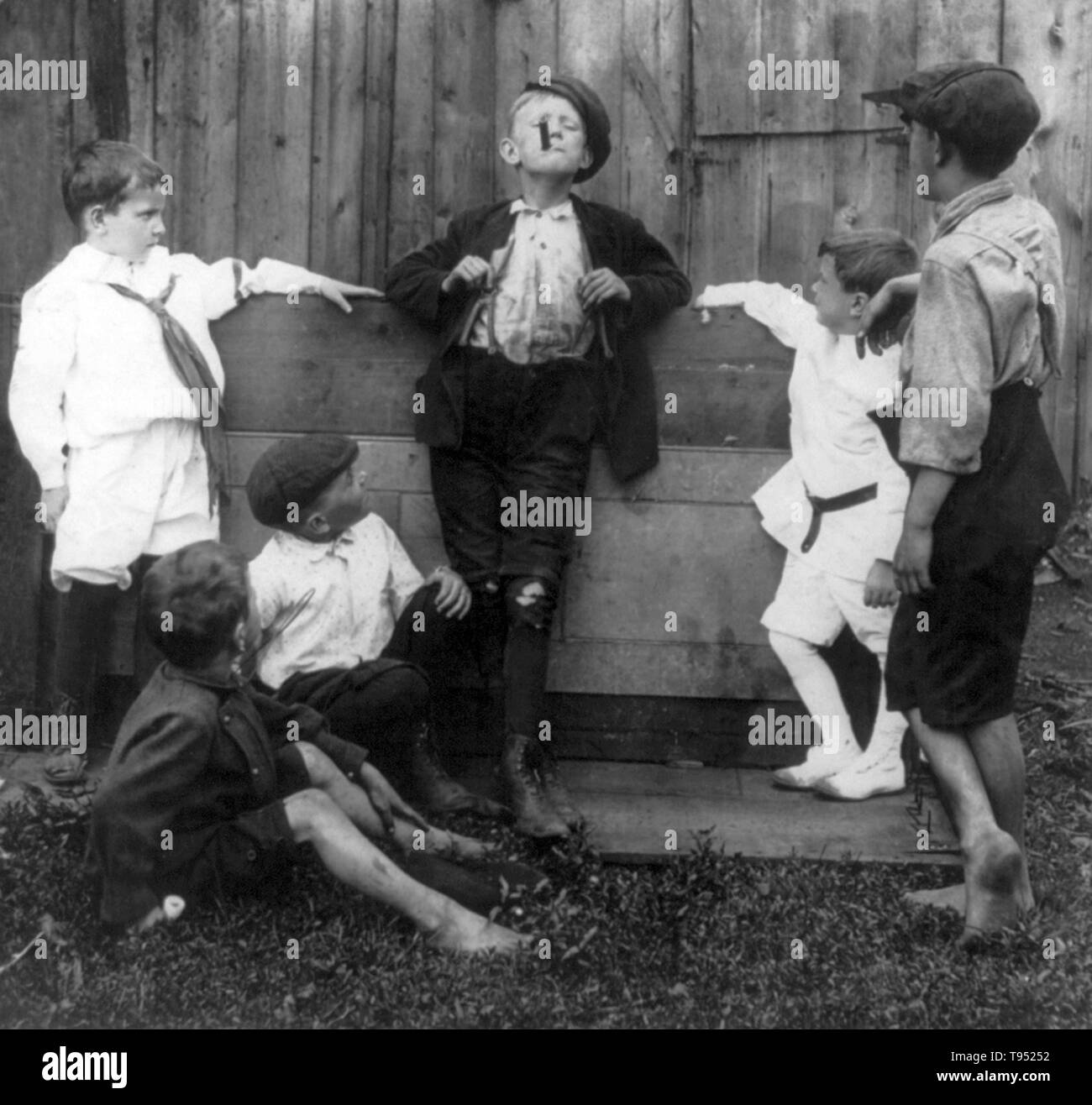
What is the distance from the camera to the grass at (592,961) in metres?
3.32

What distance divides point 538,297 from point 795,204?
4.82 ft

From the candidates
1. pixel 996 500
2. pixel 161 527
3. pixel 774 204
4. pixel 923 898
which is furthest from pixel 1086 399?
pixel 161 527

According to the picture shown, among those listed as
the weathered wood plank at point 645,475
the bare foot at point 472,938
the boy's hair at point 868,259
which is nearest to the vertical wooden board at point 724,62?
the boy's hair at point 868,259

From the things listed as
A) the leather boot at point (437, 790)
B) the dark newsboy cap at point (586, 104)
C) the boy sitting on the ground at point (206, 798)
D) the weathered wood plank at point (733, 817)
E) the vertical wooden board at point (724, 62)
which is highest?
the vertical wooden board at point (724, 62)

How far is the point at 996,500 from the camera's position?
138 inches

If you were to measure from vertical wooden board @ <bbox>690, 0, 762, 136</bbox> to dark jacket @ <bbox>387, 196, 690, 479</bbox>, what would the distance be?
1006mm

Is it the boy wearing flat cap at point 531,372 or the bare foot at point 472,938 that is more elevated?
the boy wearing flat cap at point 531,372

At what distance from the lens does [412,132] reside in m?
5.48

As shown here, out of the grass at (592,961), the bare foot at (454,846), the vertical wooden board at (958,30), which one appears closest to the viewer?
the grass at (592,961)

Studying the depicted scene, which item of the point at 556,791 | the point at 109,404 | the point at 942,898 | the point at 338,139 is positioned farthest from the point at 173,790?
the point at 338,139

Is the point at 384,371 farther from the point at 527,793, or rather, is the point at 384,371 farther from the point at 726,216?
the point at 726,216

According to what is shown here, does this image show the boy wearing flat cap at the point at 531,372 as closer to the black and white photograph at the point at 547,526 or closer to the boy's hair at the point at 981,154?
the black and white photograph at the point at 547,526

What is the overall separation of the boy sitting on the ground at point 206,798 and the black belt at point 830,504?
61.9 inches

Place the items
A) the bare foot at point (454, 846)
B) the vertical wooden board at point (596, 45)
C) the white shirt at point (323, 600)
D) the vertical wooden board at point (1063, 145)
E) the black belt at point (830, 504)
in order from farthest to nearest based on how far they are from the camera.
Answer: the vertical wooden board at point (596, 45), the vertical wooden board at point (1063, 145), the black belt at point (830, 504), the white shirt at point (323, 600), the bare foot at point (454, 846)
